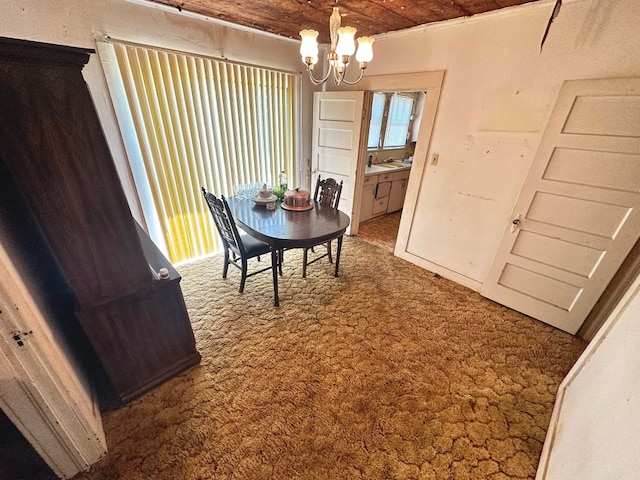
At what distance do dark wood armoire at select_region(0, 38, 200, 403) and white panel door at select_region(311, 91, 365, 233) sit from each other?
2.48 m

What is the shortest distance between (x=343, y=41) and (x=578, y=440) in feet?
7.66

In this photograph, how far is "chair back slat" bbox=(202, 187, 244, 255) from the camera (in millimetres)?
1991

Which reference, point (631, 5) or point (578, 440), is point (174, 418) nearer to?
point (578, 440)

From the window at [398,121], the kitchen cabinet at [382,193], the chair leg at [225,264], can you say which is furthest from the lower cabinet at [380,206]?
the chair leg at [225,264]

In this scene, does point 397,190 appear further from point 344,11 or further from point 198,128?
point 198,128

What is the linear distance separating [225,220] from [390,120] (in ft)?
12.9

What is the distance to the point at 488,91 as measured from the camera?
2.12 meters

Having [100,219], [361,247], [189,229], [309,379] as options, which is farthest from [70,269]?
[361,247]

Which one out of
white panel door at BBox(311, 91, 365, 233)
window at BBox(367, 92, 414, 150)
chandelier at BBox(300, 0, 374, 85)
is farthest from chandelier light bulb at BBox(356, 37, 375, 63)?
window at BBox(367, 92, 414, 150)

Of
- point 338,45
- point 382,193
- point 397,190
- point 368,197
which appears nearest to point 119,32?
point 338,45

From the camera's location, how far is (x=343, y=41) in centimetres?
151

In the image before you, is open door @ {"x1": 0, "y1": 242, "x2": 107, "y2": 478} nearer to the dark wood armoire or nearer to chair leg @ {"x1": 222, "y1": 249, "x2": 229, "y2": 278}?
the dark wood armoire

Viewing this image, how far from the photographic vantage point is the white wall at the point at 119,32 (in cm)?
167

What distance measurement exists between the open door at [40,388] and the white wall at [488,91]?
301 centimetres
